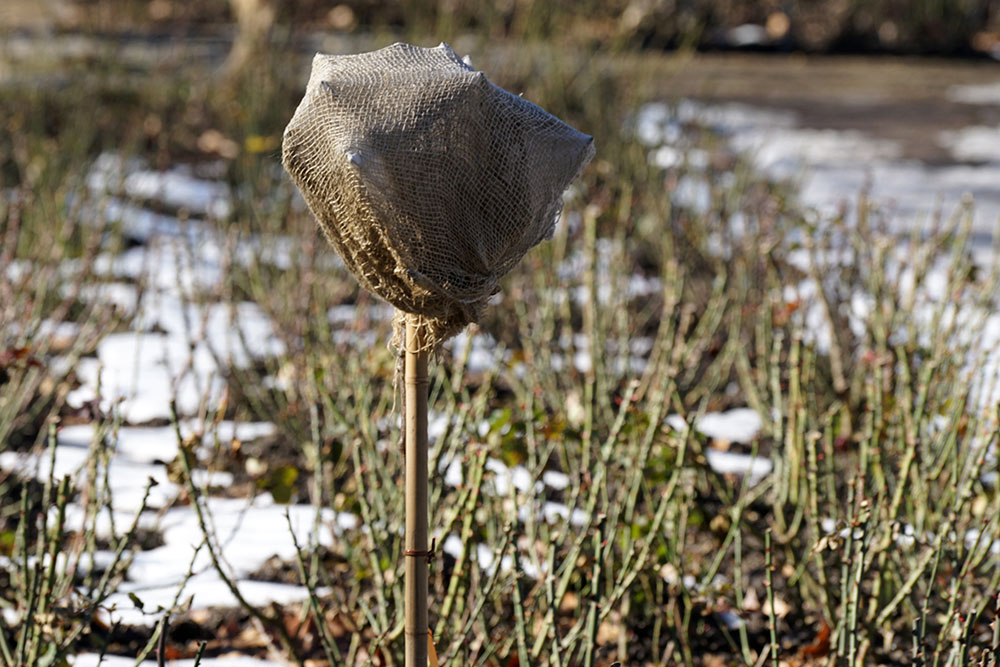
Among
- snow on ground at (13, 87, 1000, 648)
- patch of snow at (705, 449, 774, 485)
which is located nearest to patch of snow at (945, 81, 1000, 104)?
snow on ground at (13, 87, 1000, 648)

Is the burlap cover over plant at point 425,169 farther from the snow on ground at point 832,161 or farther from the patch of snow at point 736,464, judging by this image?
the snow on ground at point 832,161

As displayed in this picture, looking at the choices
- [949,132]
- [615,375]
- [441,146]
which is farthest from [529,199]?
[949,132]

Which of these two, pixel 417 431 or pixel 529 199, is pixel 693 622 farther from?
pixel 529 199

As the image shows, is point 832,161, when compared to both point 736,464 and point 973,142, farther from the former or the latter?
point 736,464

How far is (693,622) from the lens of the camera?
85.6 inches

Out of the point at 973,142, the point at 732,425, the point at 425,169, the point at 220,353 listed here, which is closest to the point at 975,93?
the point at 973,142

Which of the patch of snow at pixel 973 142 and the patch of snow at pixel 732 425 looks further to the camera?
the patch of snow at pixel 973 142

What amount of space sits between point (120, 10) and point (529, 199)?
27.1ft

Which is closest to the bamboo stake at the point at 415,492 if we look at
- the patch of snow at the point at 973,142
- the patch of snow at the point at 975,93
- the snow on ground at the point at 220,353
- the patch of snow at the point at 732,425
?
the snow on ground at the point at 220,353

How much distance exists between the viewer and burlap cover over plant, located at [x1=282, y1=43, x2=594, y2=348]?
125 cm

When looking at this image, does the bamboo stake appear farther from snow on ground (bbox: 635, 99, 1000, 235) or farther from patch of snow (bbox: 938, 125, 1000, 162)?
patch of snow (bbox: 938, 125, 1000, 162)

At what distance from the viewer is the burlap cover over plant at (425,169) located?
1.25m

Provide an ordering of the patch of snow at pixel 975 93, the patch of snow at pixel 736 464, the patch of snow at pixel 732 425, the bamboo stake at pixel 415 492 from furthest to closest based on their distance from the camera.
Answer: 1. the patch of snow at pixel 975 93
2. the patch of snow at pixel 732 425
3. the patch of snow at pixel 736 464
4. the bamboo stake at pixel 415 492

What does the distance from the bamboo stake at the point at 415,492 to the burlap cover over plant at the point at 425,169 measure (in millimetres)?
56
